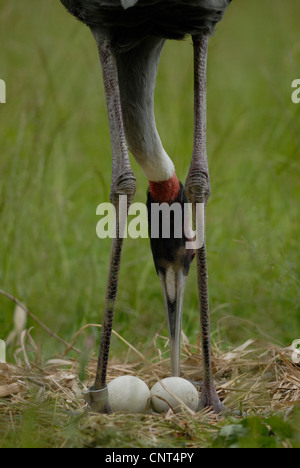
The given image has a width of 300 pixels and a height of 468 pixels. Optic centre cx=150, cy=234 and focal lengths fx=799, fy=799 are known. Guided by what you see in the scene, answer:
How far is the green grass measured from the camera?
4.17 meters

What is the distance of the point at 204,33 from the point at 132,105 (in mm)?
438

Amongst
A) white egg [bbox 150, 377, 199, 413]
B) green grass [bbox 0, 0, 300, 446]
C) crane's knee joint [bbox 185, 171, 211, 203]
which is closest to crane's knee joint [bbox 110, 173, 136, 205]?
crane's knee joint [bbox 185, 171, 211, 203]

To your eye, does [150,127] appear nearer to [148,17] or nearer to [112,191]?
→ [112,191]

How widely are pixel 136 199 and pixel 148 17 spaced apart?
2052 millimetres

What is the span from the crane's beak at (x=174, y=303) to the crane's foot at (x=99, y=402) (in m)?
0.43

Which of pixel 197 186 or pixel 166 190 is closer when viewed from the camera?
pixel 197 186

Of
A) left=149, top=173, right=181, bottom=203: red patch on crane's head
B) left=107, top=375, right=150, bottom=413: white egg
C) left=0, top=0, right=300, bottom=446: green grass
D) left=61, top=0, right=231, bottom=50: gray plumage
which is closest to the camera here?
left=61, top=0, right=231, bottom=50: gray plumage

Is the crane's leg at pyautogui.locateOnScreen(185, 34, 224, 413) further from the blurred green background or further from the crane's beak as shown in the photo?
the blurred green background

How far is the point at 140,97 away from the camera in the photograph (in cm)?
329

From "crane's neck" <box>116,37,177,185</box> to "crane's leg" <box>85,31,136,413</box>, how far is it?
0.83 ft

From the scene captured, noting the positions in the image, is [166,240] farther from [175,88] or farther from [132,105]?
[175,88]

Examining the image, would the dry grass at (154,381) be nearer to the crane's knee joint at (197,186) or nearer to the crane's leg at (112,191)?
the crane's leg at (112,191)

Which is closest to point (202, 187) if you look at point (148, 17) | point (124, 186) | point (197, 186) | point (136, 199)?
point (197, 186)
